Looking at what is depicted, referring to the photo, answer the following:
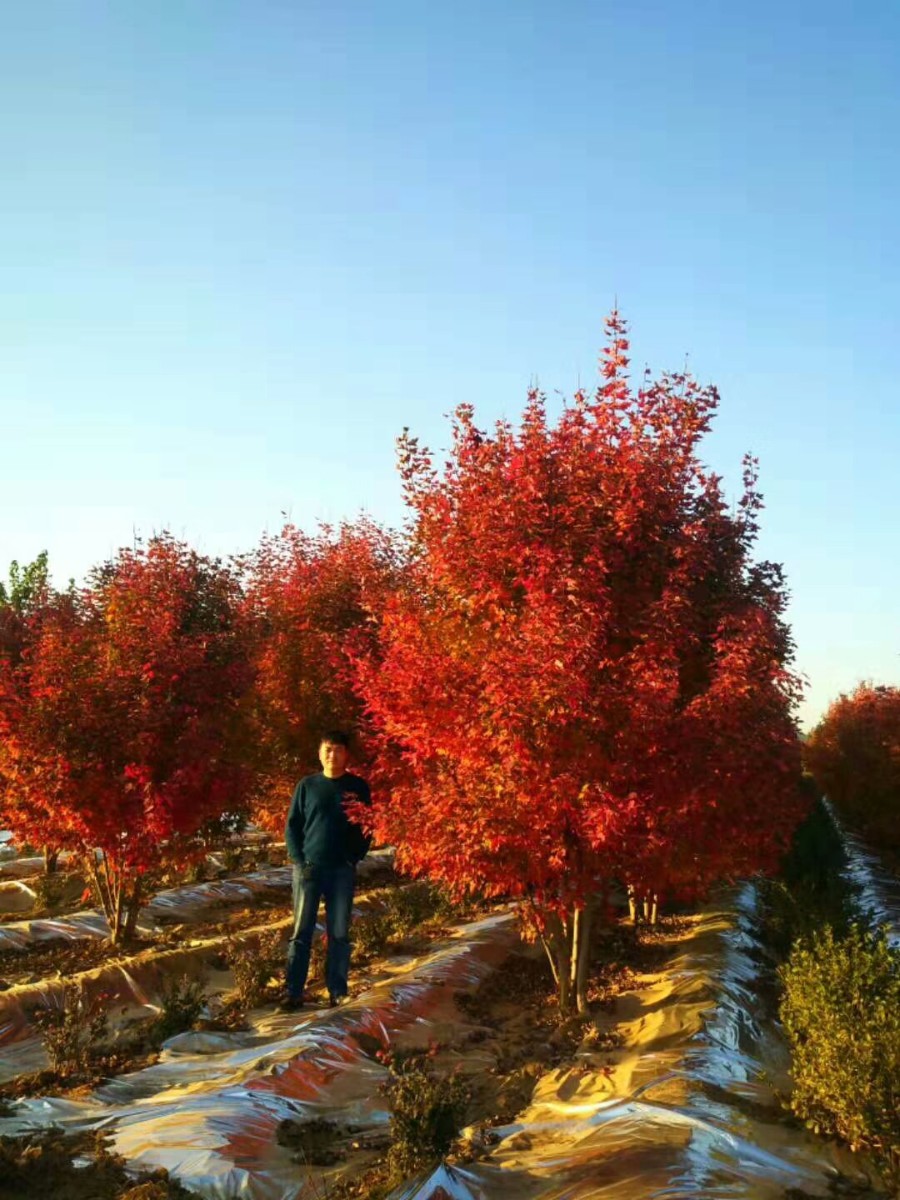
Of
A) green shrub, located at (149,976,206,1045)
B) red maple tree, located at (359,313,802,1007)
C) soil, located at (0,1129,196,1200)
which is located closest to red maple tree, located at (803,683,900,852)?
red maple tree, located at (359,313,802,1007)

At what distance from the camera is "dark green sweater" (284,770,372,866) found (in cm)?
731

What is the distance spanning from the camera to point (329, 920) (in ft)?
24.3

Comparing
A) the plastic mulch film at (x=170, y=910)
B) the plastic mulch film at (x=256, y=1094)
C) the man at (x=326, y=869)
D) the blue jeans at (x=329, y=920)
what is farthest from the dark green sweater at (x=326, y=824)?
the plastic mulch film at (x=170, y=910)

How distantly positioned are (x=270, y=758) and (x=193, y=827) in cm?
381

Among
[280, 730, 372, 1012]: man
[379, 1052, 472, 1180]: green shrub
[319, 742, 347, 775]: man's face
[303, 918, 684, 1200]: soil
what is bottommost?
[303, 918, 684, 1200]: soil

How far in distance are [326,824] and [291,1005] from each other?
141cm

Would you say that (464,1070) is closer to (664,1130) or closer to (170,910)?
(664,1130)

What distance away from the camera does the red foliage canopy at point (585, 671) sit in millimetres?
5883

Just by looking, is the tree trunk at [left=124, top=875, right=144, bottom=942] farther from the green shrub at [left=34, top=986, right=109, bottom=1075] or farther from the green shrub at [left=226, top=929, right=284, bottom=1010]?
the green shrub at [left=34, top=986, right=109, bottom=1075]

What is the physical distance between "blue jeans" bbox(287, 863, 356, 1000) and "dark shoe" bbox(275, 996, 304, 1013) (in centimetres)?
5

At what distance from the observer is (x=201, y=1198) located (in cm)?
393

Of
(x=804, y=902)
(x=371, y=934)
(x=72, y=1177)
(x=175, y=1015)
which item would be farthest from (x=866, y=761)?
(x=72, y=1177)

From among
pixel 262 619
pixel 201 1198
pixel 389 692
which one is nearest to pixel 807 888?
pixel 389 692

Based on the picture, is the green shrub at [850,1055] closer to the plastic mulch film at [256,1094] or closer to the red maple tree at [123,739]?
the plastic mulch film at [256,1094]
